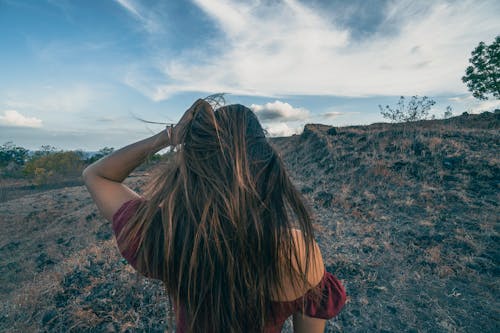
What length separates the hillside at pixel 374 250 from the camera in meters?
2.78

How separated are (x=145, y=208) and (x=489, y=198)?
6.70 meters

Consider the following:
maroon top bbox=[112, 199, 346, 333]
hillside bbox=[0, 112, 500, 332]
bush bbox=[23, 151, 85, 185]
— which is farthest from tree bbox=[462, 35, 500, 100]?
bush bbox=[23, 151, 85, 185]

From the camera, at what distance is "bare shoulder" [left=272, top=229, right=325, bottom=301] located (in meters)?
0.96

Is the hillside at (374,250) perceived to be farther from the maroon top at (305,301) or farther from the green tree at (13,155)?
the green tree at (13,155)

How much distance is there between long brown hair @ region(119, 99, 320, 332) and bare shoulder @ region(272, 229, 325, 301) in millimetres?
16

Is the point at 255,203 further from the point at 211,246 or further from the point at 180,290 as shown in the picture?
the point at 180,290

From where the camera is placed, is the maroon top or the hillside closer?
the maroon top

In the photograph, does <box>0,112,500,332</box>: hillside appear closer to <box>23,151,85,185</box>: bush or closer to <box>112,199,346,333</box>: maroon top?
<box>112,199,346,333</box>: maroon top

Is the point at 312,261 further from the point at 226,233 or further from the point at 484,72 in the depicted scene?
the point at 484,72

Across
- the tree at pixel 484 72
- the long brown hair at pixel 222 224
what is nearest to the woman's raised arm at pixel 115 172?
the long brown hair at pixel 222 224

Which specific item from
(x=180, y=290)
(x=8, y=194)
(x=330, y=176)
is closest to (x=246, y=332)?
(x=180, y=290)

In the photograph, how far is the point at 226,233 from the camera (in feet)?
3.00

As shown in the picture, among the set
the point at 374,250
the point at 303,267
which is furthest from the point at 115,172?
the point at 374,250

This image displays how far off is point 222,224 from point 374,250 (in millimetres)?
3964
